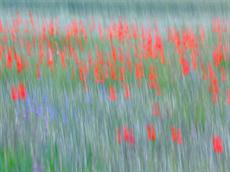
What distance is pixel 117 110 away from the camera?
134 inches

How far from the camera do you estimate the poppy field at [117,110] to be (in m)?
2.76

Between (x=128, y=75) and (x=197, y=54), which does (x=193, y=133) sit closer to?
(x=128, y=75)

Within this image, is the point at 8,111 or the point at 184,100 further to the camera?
the point at 184,100

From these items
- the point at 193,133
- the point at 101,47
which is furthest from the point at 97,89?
the point at 101,47

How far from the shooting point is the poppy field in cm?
276

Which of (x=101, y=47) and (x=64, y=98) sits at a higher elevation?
(x=101, y=47)

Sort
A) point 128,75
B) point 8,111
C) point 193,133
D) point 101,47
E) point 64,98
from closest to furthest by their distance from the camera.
A: point 193,133 → point 8,111 → point 64,98 → point 128,75 → point 101,47

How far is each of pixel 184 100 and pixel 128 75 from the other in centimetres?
71

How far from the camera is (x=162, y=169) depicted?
266cm

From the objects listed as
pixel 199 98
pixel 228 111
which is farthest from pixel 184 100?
pixel 228 111

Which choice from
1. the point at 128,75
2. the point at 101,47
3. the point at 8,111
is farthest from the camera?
the point at 101,47

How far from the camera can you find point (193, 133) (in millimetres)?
3072

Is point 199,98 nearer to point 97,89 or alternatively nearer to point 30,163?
point 97,89

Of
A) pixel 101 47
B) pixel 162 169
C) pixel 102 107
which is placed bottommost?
pixel 162 169
